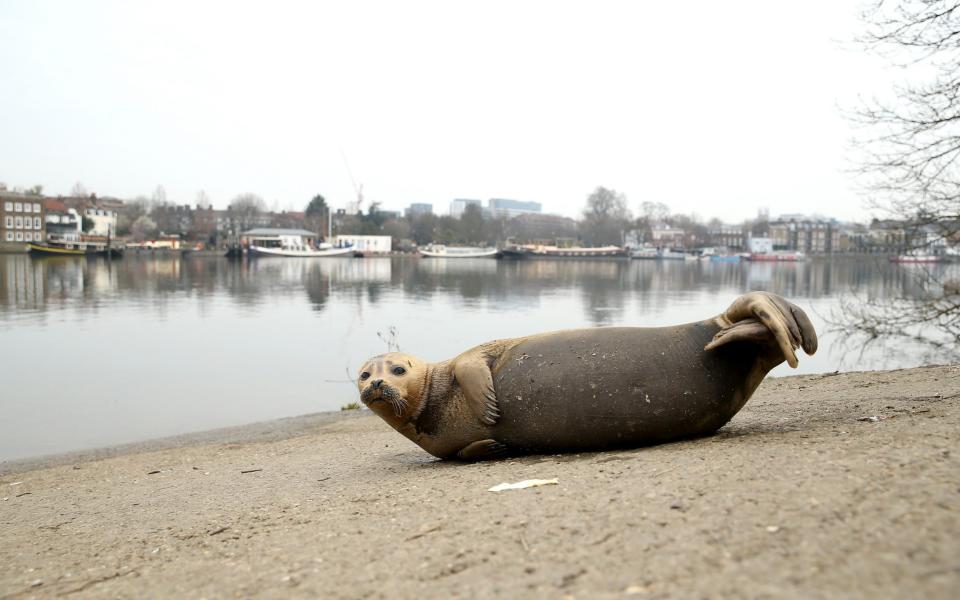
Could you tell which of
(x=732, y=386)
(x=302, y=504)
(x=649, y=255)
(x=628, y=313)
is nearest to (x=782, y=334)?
(x=732, y=386)

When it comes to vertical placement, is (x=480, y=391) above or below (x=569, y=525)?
above

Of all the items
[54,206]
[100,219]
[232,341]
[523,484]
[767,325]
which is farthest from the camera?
[100,219]

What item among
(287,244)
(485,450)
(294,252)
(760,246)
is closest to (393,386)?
(485,450)

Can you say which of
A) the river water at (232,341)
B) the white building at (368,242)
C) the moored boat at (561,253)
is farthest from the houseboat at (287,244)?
the river water at (232,341)

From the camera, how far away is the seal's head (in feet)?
23.2

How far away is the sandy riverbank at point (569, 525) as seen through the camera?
11.1 ft

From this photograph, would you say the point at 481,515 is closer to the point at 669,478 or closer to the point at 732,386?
the point at 669,478

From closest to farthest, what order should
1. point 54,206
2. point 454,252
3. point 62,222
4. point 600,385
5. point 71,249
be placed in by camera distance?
1. point 600,385
2. point 71,249
3. point 62,222
4. point 54,206
5. point 454,252

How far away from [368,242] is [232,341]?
5076 inches

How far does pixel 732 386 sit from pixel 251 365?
18.7m

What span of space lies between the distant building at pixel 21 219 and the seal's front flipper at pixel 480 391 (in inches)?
5340

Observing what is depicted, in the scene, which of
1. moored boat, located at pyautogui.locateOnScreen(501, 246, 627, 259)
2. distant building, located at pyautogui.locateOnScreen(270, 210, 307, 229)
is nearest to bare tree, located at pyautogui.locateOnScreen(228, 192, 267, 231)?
distant building, located at pyautogui.locateOnScreen(270, 210, 307, 229)

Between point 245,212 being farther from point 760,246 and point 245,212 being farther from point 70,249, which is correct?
point 760,246

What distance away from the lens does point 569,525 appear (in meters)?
4.29
